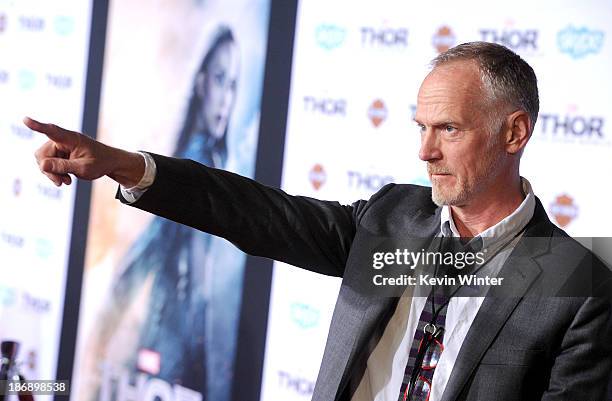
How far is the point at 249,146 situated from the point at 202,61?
592 millimetres

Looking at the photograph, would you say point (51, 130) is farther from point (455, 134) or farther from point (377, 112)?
point (377, 112)

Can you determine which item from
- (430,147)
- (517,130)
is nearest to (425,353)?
(430,147)

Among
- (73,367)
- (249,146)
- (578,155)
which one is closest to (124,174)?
(578,155)

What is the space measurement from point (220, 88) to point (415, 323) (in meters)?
2.58

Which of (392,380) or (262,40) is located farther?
(262,40)

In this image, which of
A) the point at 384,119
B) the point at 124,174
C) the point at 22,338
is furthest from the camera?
the point at 22,338

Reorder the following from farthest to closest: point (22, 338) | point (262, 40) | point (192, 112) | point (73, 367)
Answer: point (22, 338)
point (73, 367)
point (192, 112)
point (262, 40)

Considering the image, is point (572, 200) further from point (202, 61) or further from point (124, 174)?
point (202, 61)

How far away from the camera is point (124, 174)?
2.07 meters

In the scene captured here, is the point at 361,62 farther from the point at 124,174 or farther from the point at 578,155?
the point at 124,174

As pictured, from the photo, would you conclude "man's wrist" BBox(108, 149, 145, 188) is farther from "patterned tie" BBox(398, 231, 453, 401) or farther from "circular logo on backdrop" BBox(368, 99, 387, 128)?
"circular logo on backdrop" BBox(368, 99, 387, 128)

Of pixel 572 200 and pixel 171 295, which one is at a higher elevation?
pixel 572 200

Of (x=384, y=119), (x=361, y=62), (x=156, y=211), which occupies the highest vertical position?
(x=361, y=62)

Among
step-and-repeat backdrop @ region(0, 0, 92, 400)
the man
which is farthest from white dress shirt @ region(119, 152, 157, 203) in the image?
step-and-repeat backdrop @ region(0, 0, 92, 400)
